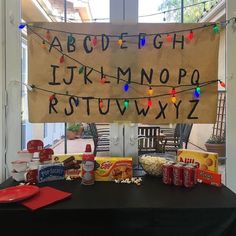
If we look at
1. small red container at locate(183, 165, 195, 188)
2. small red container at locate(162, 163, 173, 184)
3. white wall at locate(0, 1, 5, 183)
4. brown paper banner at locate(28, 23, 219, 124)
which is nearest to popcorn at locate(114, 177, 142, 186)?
small red container at locate(162, 163, 173, 184)

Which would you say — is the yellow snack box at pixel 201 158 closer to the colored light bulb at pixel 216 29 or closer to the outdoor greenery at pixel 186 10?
the colored light bulb at pixel 216 29

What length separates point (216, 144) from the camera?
1789 mm

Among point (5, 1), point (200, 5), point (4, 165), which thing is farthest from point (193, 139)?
point (5, 1)

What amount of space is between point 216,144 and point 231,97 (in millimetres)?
334

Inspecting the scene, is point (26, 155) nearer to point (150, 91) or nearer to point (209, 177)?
point (150, 91)

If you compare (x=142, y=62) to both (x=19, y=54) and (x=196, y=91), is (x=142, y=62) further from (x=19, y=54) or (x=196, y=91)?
(x=19, y=54)

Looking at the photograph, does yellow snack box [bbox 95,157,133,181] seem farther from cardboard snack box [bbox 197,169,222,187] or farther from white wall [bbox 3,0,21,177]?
white wall [bbox 3,0,21,177]

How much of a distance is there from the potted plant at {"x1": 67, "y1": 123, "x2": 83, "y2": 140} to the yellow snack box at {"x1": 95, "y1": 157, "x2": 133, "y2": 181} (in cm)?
31

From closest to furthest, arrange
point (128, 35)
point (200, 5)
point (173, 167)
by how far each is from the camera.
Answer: point (173, 167)
point (128, 35)
point (200, 5)

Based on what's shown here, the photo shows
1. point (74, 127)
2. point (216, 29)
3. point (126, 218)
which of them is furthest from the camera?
point (74, 127)

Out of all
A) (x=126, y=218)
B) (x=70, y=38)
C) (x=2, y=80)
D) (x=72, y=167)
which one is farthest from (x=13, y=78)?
(x=126, y=218)

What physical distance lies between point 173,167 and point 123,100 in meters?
0.51

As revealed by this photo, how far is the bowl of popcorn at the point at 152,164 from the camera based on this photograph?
Result: 155 centimetres

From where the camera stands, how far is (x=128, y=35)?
5.35 ft
